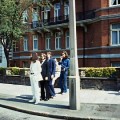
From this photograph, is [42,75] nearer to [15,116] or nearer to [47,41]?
[15,116]

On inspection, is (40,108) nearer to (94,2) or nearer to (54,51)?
(94,2)

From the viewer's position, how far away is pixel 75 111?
1182cm

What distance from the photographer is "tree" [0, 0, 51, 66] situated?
26250 mm

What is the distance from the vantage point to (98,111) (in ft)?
38.5

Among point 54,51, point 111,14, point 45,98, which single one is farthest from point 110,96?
point 54,51

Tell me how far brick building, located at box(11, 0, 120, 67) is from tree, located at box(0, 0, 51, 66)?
9.78ft

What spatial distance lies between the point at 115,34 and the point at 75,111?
1950cm

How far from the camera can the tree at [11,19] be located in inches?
1033

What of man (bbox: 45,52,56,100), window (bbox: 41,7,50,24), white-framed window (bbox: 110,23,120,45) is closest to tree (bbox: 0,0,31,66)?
white-framed window (bbox: 110,23,120,45)

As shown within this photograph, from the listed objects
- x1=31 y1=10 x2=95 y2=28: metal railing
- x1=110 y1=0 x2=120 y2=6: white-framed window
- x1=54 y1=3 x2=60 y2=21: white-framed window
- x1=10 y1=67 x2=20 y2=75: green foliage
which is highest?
x1=54 y1=3 x2=60 y2=21: white-framed window

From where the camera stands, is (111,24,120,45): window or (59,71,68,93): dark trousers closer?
(59,71,68,93): dark trousers

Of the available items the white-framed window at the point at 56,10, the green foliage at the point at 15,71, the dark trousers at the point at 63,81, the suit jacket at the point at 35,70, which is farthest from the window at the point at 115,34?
the suit jacket at the point at 35,70

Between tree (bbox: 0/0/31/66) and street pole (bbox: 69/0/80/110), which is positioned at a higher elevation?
tree (bbox: 0/0/31/66)

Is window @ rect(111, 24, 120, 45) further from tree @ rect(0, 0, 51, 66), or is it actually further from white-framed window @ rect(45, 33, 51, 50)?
white-framed window @ rect(45, 33, 51, 50)
